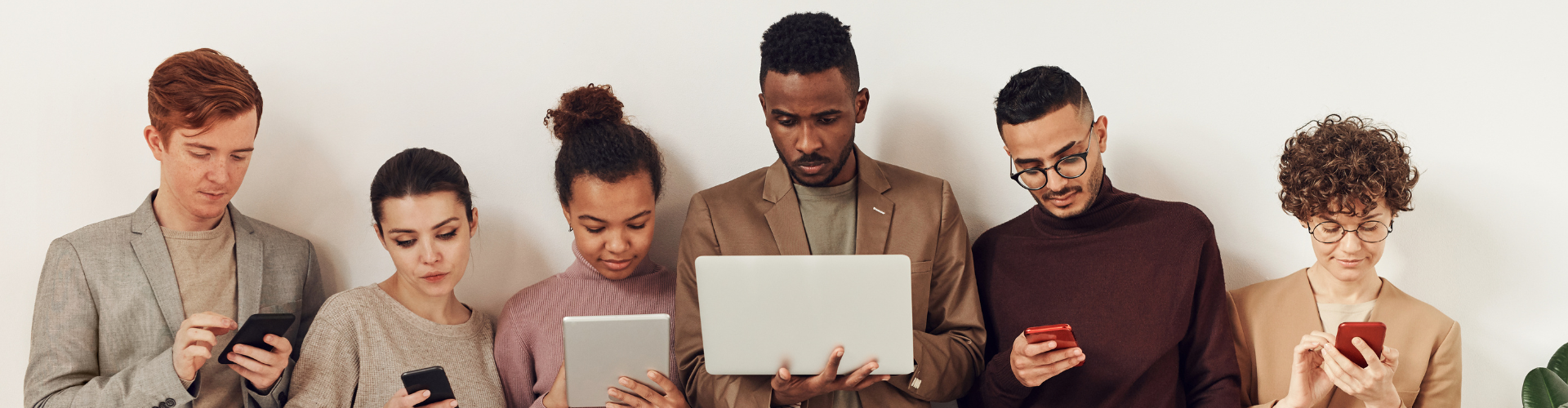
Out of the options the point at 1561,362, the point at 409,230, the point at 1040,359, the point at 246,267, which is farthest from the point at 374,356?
the point at 1561,362

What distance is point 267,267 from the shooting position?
2.90 meters

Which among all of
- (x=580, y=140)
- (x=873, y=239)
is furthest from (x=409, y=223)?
(x=873, y=239)

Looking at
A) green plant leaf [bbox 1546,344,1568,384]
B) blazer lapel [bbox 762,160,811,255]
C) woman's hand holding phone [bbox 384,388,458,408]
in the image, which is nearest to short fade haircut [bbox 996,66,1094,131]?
blazer lapel [bbox 762,160,811,255]

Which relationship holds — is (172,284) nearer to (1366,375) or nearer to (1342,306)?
(1366,375)

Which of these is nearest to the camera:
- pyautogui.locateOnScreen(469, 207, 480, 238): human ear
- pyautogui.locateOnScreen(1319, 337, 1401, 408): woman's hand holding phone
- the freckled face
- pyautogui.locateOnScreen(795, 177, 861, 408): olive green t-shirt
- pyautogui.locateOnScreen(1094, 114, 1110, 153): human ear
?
pyautogui.locateOnScreen(1319, 337, 1401, 408): woman's hand holding phone

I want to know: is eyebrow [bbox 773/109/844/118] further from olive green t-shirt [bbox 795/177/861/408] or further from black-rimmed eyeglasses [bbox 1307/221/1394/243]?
black-rimmed eyeglasses [bbox 1307/221/1394/243]

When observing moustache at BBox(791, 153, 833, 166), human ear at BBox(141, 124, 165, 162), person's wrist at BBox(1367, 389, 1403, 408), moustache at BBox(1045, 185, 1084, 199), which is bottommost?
person's wrist at BBox(1367, 389, 1403, 408)

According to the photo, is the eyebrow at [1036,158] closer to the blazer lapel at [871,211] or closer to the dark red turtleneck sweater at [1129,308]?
the dark red turtleneck sweater at [1129,308]

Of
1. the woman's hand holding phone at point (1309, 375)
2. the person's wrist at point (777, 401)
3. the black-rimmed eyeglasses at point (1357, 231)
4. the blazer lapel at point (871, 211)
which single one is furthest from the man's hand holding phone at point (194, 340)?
the black-rimmed eyeglasses at point (1357, 231)

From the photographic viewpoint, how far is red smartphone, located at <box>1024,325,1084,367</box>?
2168 millimetres

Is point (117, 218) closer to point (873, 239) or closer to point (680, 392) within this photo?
point (680, 392)

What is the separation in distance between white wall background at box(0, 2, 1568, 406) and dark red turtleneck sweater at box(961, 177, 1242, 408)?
0.47 metres

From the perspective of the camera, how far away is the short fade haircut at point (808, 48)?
2.33 meters

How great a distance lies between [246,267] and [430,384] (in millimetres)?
937
